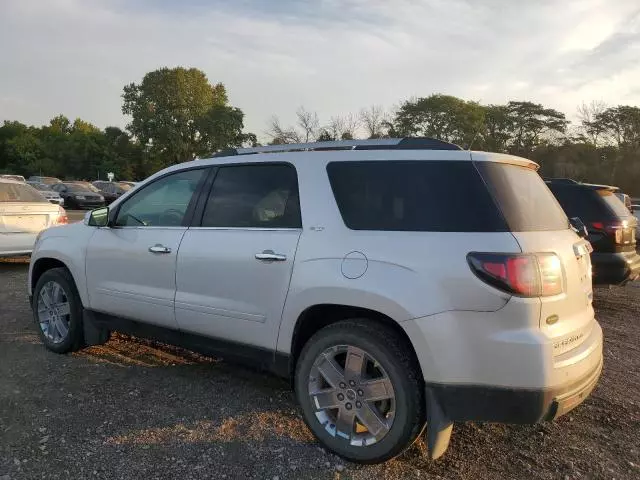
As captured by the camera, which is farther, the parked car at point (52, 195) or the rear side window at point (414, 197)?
the parked car at point (52, 195)

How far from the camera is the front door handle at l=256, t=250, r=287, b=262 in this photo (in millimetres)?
3326

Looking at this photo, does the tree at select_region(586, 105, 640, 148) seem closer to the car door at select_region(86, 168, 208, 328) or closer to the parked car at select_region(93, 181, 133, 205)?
the parked car at select_region(93, 181, 133, 205)

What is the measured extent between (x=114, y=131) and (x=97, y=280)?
64445 millimetres

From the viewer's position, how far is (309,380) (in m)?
3.21

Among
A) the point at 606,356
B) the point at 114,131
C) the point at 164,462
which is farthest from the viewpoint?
the point at 114,131

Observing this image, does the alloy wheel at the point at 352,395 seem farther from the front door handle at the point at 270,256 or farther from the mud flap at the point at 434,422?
the front door handle at the point at 270,256

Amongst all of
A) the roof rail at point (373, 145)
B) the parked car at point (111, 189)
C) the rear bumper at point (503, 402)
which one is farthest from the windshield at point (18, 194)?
the parked car at point (111, 189)

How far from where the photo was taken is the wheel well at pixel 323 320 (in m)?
2.99

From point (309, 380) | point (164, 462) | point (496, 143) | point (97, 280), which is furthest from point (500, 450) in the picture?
point (496, 143)

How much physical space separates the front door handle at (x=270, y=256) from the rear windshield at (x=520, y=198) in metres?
1.24

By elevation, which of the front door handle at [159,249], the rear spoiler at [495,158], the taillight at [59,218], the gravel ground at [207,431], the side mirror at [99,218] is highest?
the rear spoiler at [495,158]

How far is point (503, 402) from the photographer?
2689 millimetres

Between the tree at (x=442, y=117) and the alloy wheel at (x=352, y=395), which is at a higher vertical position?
the tree at (x=442, y=117)

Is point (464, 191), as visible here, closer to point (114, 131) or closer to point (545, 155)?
point (545, 155)
